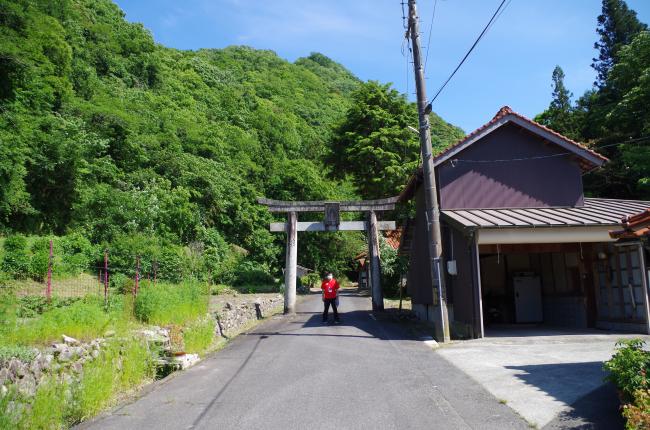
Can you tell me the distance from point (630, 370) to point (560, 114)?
32197 millimetres

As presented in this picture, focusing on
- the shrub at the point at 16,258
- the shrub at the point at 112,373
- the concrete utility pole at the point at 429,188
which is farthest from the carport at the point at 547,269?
the shrub at the point at 16,258

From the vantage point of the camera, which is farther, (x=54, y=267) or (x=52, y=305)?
(x=54, y=267)

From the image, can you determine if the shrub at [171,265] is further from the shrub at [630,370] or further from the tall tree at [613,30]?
the tall tree at [613,30]

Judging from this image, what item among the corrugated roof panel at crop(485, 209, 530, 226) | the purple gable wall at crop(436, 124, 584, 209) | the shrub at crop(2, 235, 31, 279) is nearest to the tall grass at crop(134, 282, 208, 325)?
the shrub at crop(2, 235, 31, 279)

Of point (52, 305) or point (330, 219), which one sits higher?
point (330, 219)

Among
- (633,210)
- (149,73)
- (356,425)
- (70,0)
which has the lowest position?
(356,425)

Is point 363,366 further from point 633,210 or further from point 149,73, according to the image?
point 149,73

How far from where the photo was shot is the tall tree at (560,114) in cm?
3244

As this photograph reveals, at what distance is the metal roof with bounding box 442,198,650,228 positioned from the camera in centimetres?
1294

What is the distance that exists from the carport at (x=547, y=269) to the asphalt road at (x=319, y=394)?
3.04 meters

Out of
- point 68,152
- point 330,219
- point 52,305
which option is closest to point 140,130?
point 68,152

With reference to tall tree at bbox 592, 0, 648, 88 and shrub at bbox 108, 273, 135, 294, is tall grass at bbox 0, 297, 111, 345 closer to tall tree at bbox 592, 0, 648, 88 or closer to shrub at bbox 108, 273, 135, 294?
shrub at bbox 108, 273, 135, 294

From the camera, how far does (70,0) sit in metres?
45.3

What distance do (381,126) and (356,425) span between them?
29362 mm
